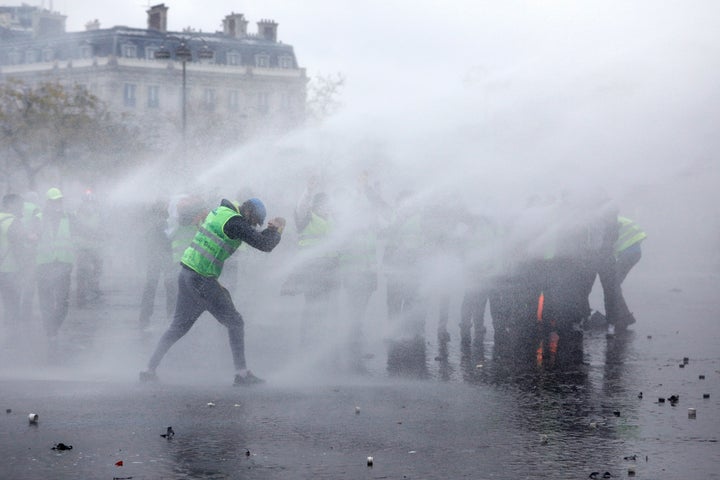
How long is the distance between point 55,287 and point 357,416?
21.0 ft

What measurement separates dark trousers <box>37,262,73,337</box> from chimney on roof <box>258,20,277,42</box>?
89443 millimetres

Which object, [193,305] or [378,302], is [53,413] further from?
[378,302]

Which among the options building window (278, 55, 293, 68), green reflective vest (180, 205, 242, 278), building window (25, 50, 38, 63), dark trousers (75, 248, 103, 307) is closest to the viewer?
green reflective vest (180, 205, 242, 278)

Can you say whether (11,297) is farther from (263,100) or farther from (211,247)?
(263,100)

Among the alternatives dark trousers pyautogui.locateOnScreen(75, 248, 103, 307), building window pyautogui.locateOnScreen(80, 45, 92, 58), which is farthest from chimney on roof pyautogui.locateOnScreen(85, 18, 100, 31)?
dark trousers pyautogui.locateOnScreen(75, 248, 103, 307)

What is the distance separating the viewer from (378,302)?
20969 mm

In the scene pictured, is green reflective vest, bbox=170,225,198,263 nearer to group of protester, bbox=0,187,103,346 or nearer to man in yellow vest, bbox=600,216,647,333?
group of protester, bbox=0,187,103,346

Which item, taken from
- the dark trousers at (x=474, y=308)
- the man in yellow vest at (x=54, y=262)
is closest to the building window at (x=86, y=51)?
the man in yellow vest at (x=54, y=262)

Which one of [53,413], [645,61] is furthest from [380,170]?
[53,413]

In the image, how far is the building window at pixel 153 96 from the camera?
9000 centimetres

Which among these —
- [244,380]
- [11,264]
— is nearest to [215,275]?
[244,380]

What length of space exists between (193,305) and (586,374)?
→ 3.71 meters

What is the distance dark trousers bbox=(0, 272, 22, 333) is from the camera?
15.4 m

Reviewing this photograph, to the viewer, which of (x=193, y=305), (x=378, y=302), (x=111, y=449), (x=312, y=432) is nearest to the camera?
(x=111, y=449)
